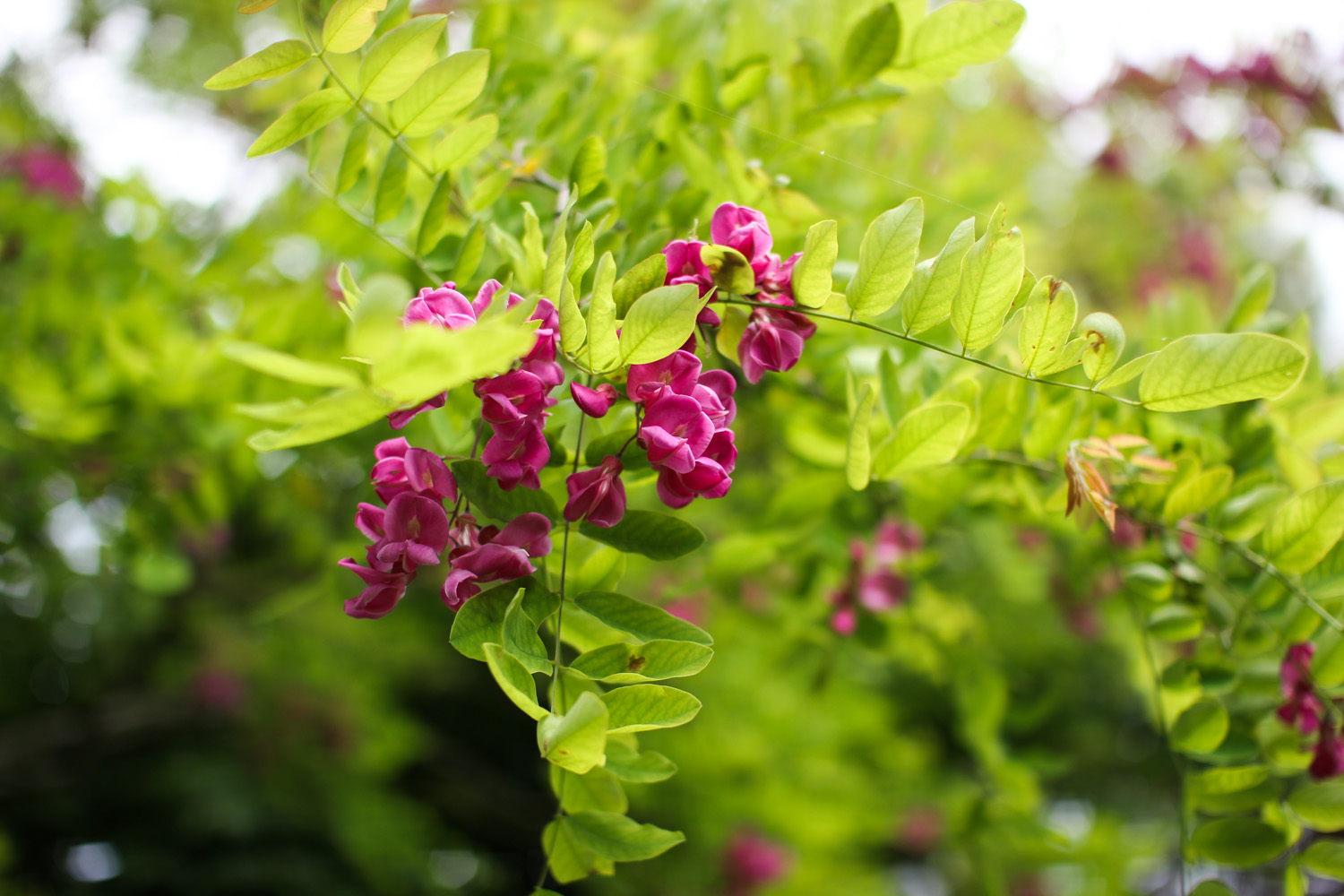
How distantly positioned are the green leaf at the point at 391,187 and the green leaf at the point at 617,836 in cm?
43

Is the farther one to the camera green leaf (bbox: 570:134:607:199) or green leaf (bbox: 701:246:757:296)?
green leaf (bbox: 570:134:607:199)

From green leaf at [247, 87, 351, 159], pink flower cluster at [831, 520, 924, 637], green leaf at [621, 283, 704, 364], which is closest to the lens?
green leaf at [621, 283, 704, 364]

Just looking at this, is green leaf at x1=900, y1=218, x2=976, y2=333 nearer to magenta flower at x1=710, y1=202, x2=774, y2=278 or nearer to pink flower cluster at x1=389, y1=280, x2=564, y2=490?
magenta flower at x1=710, y1=202, x2=774, y2=278

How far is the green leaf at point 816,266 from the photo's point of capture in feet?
1.39

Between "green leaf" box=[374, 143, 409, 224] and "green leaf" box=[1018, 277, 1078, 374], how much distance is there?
43 centimetres

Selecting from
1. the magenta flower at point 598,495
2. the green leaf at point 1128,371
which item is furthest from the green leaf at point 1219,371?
the magenta flower at point 598,495

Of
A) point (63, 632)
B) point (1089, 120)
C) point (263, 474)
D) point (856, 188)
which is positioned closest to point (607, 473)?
point (856, 188)

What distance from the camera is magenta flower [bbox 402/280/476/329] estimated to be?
39 cm

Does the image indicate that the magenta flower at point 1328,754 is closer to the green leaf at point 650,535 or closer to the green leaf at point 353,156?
the green leaf at point 650,535

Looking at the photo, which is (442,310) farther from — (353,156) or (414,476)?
(353,156)

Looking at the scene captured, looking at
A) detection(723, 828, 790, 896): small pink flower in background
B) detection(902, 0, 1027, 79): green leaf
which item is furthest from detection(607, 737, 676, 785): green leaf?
detection(723, 828, 790, 896): small pink flower in background

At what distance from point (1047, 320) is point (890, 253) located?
0.32ft

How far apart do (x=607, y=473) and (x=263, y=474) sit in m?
1.08

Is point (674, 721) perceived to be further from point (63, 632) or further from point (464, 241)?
point (63, 632)
